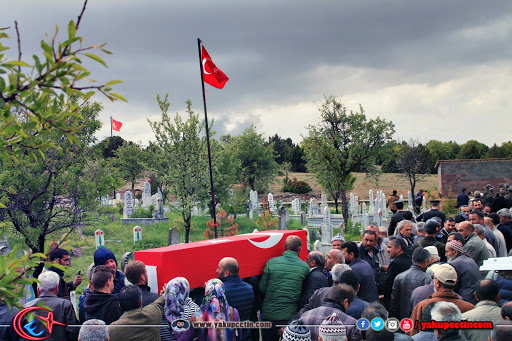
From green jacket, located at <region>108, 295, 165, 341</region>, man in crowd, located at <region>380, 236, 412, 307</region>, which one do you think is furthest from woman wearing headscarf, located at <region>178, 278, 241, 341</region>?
man in crowd, located at <region>380, 236, 412, 307</region>

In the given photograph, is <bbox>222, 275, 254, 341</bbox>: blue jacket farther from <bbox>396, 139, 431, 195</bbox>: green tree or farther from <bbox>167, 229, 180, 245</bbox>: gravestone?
<bbox>396, 139, 431, 195</bbox>: green tree

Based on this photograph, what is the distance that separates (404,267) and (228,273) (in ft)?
8.75

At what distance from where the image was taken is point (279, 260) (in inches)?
241

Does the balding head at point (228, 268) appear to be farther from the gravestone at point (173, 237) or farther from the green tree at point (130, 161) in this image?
the green tree at point (130, 161)

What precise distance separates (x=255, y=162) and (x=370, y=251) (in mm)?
39443

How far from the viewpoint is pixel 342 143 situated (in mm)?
24672

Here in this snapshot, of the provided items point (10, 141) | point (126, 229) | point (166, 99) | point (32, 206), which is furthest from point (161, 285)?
point (126, 229)

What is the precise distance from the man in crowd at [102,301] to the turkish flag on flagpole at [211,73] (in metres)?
8.86

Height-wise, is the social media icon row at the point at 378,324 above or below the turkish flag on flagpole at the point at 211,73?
below

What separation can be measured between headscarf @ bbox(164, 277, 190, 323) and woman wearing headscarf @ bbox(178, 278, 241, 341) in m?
0.18

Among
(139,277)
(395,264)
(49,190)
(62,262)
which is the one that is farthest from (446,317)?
(49,190)

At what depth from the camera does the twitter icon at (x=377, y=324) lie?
3758 millimetres

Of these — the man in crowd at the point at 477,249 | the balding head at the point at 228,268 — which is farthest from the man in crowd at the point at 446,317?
the man in crowd at the point at 477,249

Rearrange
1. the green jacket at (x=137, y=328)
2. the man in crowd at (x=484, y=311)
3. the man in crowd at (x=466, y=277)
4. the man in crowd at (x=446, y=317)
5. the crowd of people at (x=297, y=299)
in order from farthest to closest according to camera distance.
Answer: the man in crowd at (x=466, y=277), the green jacket at (x=137, y=328), the man in crowd at (x=484, y=311), the crowd of people at (x=297, y=299), the man in crowd at (x=446, y=317)
